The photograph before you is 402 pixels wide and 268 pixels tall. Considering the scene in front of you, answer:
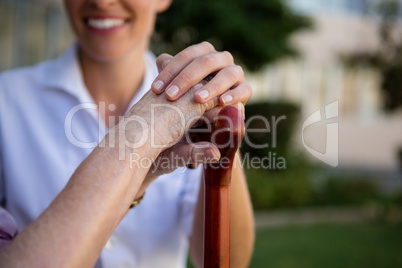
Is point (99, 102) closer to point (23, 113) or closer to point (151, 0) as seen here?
point (23, 113)

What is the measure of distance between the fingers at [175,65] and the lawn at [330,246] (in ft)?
17.0

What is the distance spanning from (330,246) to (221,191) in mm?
6346

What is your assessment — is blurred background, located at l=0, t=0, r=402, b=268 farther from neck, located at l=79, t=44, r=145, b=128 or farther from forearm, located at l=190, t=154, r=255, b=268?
forearm, located at l=190, t=154, r=255, b=268

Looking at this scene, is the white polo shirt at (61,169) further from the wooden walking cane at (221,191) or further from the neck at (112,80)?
the wooden walking cane at (221,191)

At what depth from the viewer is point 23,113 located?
2.12 meters

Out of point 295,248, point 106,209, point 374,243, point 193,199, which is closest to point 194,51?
point 106,209

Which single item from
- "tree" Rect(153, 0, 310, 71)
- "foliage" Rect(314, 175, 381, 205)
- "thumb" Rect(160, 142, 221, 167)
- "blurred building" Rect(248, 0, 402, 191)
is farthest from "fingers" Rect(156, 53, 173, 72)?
"blurred building" Rect(248, 0, 402, 191)

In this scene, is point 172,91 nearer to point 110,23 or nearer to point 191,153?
point 191,153

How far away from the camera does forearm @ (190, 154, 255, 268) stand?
176cm

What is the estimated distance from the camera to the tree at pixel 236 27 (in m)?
9.77

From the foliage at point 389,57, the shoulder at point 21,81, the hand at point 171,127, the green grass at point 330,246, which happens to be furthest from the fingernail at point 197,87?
the foliage at point 389,57

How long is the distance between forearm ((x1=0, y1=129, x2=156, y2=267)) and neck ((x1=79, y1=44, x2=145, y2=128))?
1.05 meters

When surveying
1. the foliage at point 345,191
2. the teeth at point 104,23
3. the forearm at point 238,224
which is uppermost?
the teeth at point 104,23

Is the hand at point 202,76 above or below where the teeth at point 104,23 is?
below
